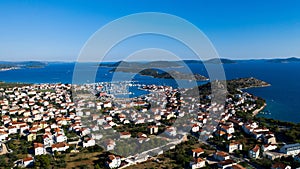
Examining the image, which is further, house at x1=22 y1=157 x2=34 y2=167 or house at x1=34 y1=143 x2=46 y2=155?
house at x1=34 y1=143 x2=46 y2=155

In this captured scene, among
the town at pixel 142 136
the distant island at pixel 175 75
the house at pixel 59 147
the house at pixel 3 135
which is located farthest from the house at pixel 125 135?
the distant island at pixel 175 75

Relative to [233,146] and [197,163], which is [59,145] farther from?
[233,146]

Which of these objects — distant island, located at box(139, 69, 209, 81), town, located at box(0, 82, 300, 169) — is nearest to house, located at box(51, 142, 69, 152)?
town, located at box(0, 82, 300, 169)

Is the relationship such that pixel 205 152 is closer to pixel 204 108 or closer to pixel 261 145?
pixel 261 145

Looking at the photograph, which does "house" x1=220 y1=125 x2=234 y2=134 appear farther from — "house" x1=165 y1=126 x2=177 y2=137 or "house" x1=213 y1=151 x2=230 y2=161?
"house" x1=213 y1=151 x2=230 y2=161

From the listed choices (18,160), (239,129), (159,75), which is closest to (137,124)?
(239,129)

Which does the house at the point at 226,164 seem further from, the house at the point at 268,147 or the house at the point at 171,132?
the house at the point at 171,132

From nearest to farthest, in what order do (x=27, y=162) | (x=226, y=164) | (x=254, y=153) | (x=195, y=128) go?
(x=226, y=164), (x=27, y=162), (x=254, y=153), (x=195, y=128)

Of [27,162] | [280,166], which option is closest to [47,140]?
[27,162]
